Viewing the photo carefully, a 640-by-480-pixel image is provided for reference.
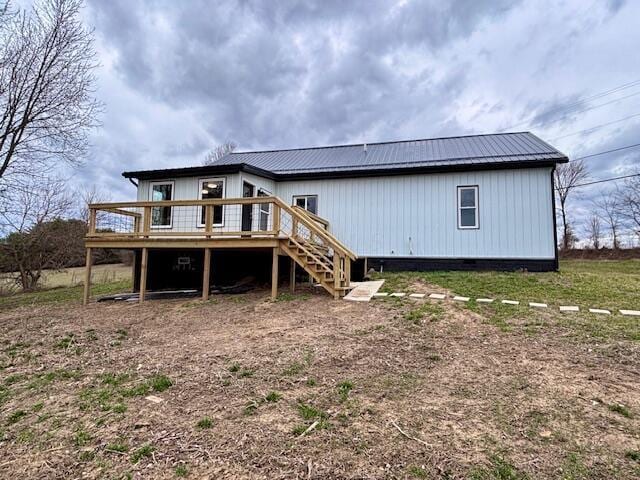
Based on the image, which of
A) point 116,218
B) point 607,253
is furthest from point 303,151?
point 607,253

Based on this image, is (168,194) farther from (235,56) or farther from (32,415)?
(32,415)

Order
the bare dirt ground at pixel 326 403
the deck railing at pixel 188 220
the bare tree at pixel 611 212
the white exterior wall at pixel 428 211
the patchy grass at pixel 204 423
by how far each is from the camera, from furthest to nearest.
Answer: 1. the bare tree at pixel 611 212
2. the white exterior wall at pixel 428 211
3. the deck railing at pixel 188 220
4. the patchy grass at pixel 204 423
5. the bare dirt ground at pixel 326 403

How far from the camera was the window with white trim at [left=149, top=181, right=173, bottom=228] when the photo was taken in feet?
33.3

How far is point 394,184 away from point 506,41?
8956 mm

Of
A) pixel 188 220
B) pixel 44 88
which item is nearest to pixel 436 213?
pixel 188 220

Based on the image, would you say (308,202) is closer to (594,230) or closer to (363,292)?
(363,292)

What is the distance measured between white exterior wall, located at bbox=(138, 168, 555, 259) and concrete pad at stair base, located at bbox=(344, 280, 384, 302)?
292 cm

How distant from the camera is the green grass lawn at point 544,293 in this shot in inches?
190

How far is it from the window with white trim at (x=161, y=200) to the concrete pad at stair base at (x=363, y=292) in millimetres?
6122

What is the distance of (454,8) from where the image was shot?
36.0 ft

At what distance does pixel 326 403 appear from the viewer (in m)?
2.80

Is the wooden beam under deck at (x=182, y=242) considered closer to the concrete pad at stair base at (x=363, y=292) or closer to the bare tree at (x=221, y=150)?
the concrete pad at stair base at (x=363, y=292)

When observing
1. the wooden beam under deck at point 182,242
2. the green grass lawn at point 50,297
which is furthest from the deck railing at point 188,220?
the green grass lawn at point 50,297

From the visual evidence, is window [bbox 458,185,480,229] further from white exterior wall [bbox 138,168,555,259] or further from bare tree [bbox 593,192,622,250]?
bare tree [bbox 593,192,622,250]
